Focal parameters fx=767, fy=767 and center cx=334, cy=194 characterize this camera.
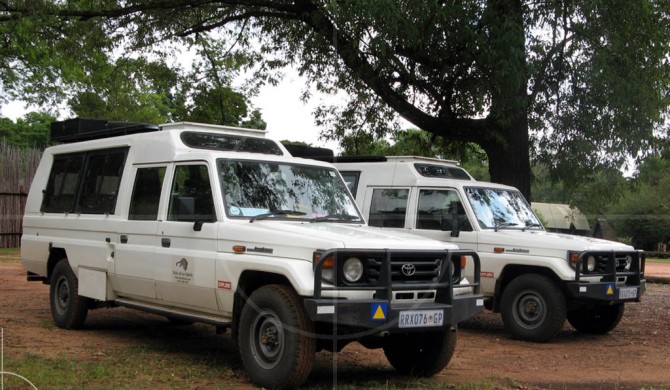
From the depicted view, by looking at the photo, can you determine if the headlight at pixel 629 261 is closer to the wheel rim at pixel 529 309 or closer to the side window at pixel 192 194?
the wheel rim at pixel 529 309

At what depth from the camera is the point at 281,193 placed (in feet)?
25.5

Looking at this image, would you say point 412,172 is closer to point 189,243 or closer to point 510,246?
point 510,246

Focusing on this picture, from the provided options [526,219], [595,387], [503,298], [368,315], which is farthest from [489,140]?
[368,315]

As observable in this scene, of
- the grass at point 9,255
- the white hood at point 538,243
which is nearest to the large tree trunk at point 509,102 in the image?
the white hood at point 538,243

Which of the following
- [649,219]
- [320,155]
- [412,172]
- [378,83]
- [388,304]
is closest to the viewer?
[388,304]

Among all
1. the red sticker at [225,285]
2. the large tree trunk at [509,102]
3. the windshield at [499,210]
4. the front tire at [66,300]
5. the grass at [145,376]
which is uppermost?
the large tree trunk at [509,102]

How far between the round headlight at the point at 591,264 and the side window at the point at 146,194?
5437 mm

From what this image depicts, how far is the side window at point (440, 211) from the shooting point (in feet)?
35.3

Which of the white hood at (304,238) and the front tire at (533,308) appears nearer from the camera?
the white hood at (304,238)

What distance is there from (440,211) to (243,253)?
4.59 metres

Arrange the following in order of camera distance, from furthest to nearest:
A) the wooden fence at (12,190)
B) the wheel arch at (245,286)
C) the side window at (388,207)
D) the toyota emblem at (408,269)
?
the wooden fence at (12,190), the side window at (388,207), the wheel arch at (245,286), the toyota emblem at (408,269)

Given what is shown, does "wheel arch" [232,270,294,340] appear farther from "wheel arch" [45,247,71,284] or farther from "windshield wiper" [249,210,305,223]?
"wheel arch" [45,247,71,284]

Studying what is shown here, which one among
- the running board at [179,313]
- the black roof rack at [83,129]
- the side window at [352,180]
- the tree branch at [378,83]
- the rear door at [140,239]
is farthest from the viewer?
the tree branch at [378,83]

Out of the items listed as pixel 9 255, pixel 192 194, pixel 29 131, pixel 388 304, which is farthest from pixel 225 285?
pixel 29 131
